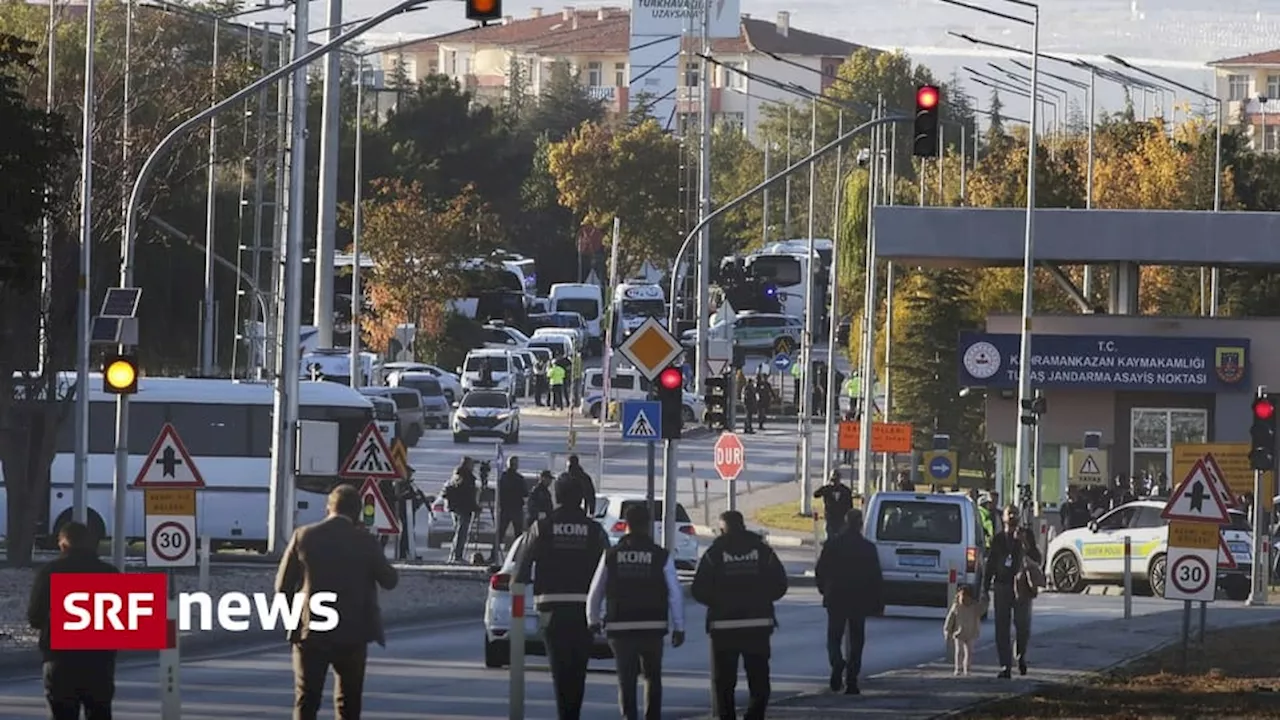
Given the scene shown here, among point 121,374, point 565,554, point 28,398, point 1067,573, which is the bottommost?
point 1067,573

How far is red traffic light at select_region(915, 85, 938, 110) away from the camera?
3444cm

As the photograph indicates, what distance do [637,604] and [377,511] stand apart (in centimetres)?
1548

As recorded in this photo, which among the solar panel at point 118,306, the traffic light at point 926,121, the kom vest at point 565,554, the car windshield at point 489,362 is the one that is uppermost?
the traffic light at point 926,121

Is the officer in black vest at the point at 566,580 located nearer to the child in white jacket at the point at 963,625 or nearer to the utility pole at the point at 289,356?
the child in white jacket at the point at 963,625

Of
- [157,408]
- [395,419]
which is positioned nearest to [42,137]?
[157,408]

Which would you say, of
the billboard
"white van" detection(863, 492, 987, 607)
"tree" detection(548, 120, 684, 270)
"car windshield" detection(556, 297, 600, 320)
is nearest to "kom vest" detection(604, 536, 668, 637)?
"white van" detection(863, 492, 987, 607)

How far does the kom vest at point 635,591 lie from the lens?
17188 mm

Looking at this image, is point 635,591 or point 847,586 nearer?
point 635,591

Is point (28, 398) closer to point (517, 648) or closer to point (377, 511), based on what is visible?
point (377, 511)

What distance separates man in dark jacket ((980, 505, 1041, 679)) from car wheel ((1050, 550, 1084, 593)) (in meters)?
16.7

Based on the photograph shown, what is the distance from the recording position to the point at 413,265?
93812mm

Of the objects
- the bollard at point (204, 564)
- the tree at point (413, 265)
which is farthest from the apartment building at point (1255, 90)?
the bollard at point (204, 564)

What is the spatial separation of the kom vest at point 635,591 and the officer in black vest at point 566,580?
0.72 ft

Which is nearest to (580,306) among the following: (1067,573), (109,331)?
(1067,573)
